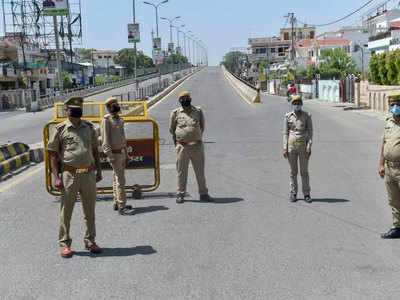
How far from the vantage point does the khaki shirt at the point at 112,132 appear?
8.73 metres

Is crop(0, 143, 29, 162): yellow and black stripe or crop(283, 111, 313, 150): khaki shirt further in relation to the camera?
crop(0, 143, 29, 162): yellow and black stripe

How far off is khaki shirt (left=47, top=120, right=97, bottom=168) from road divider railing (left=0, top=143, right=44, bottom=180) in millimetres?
6633

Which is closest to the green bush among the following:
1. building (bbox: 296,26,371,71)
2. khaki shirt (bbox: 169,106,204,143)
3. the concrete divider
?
the concrete divider

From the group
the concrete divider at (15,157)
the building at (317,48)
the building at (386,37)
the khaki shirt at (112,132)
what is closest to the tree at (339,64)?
the building at (386,37)

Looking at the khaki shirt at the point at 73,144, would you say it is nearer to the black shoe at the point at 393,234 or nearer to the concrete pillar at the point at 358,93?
the black shoe at the point at 393,234

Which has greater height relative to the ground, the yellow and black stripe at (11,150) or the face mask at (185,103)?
the face mask at (185,103)

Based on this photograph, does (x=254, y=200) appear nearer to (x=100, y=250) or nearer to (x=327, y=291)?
(x=100, y=250)

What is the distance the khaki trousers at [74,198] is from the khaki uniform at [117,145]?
1.95m

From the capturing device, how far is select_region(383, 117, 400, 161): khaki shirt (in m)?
6.86

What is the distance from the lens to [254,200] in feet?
31.7

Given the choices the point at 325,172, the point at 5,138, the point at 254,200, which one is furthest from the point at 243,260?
the point at 5,138

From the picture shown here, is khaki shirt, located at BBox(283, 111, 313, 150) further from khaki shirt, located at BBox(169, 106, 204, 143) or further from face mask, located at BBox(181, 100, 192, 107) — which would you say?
face mask, located at BBox(181, 100, 192, 107)

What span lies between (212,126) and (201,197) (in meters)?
16.0

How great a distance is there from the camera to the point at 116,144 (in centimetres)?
884
